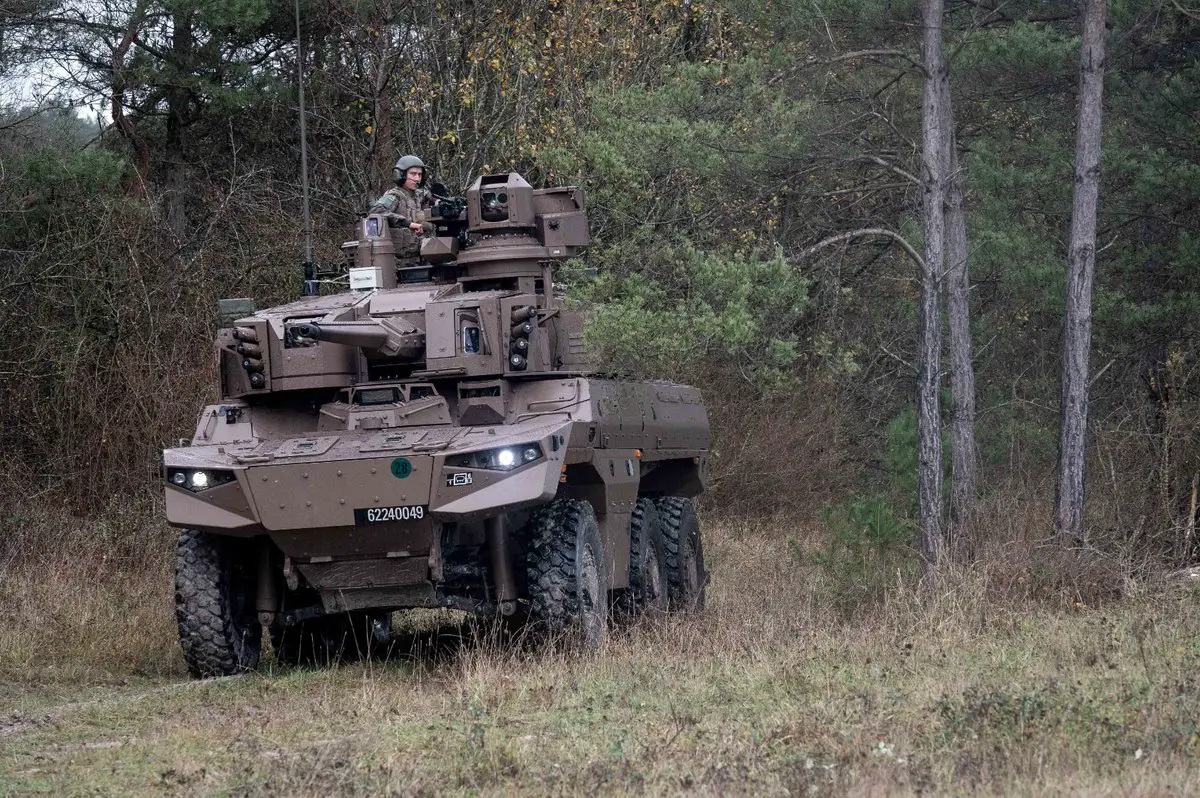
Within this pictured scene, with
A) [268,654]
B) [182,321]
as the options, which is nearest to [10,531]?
[182,321]

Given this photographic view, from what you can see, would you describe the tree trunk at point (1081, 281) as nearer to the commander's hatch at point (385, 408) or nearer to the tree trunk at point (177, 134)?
the commander's hatch at point (385, 408)

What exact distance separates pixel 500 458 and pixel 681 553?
3.77 metres

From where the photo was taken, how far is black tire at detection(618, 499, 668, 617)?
11.7m

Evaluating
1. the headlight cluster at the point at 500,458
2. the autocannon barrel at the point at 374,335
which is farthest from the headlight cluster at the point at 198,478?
the headlight cluster at the point at 500,458

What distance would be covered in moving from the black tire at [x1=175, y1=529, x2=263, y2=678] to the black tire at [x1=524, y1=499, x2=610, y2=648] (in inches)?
69.9

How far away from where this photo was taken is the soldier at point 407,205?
11266 millimetres

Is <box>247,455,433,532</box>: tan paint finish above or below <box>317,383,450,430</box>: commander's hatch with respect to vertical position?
below

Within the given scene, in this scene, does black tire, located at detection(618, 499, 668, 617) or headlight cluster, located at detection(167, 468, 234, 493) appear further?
black tire, located at detection(618, 499, 668, 617)

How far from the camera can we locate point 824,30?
17.1 m

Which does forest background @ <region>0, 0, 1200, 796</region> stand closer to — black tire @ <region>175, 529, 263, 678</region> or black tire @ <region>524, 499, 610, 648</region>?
black tire @ <region>524, 499, 610, 648</region>

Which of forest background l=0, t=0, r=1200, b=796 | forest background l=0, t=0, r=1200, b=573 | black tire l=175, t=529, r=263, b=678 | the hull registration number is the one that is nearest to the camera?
forest background l=0, t=0, r=1200, b=796

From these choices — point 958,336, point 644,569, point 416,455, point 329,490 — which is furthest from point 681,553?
point 958,336

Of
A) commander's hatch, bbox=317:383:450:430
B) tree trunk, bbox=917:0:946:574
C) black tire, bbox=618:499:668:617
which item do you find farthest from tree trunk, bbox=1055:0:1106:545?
commander's hatch, bbox=317:383:450:430

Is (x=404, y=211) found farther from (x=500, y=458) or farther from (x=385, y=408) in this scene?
(x=500, y=458)
